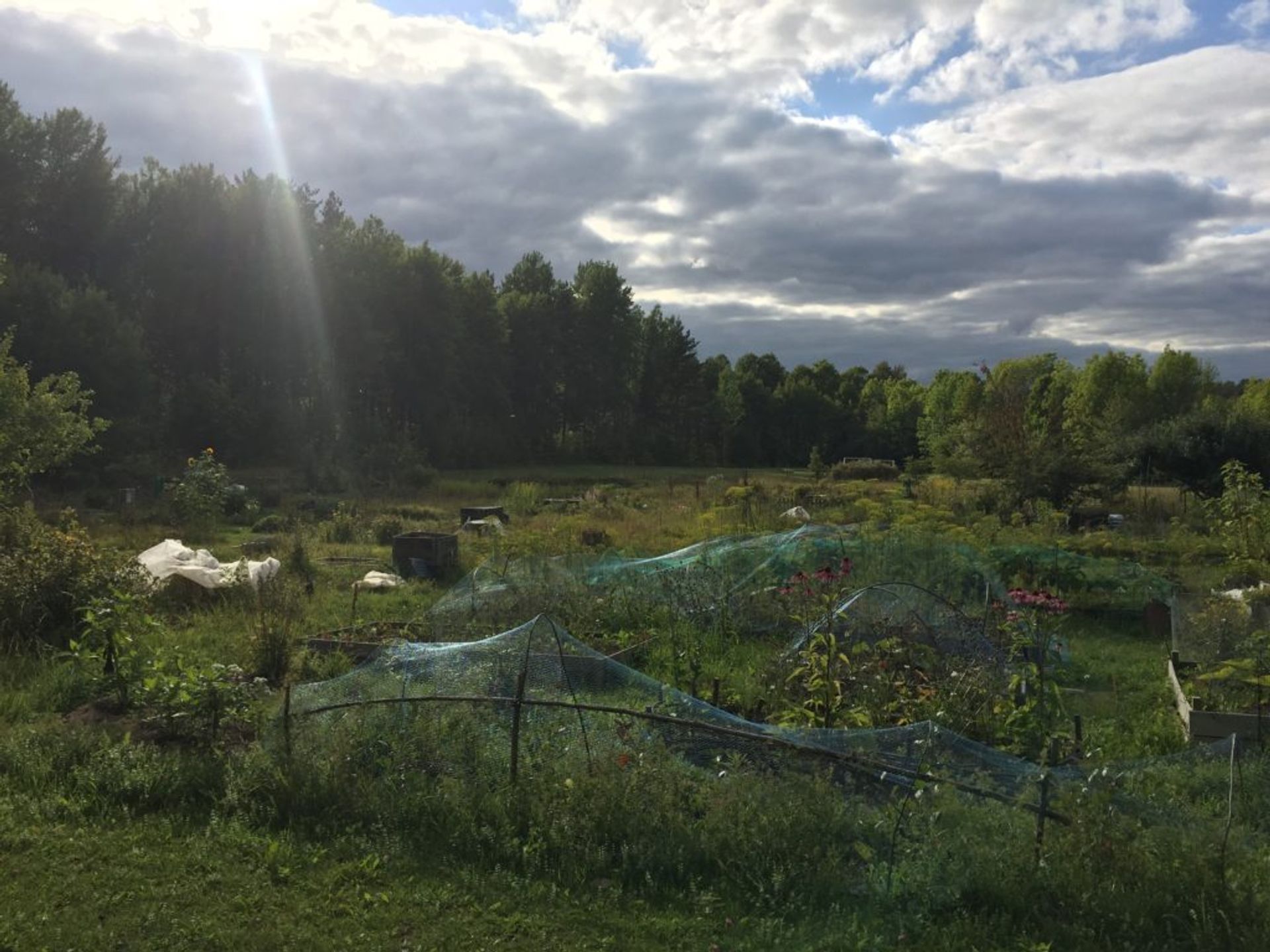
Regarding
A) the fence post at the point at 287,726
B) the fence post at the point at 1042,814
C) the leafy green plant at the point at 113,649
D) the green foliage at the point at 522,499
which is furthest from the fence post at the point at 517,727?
the green foliage at the point at 522,499

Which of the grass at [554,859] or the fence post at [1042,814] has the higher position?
the fence post at [1042,814]

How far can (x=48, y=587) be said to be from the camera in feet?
26.0

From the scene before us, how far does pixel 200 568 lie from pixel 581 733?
23.0 ft

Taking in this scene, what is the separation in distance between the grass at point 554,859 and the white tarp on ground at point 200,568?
4401 millimetres

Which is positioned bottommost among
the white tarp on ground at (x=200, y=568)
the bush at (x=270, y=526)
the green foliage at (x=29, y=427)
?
the bush at (x=270, y=526)

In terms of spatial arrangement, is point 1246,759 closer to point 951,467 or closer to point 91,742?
point 91,742

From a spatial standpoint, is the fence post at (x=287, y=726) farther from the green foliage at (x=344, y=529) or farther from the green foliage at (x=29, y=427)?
the green foliage at (x=344, y=529)

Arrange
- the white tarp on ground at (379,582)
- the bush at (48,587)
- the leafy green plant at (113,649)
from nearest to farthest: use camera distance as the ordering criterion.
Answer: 1. the leafy green plant at (113,649)
2. the bush at (48,587)
3. the white tarp on ground at (379,582)

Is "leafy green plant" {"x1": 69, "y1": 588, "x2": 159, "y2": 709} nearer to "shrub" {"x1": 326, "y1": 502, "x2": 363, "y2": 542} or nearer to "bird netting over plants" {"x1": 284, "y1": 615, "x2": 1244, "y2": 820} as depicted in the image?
"bird netting over plants" {"x1": 284, "y1": 615, "x2": 1244, "y2": 820}

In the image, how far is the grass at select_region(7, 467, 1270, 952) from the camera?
3.55 metres

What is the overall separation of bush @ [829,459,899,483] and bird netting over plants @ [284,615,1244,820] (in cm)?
2805

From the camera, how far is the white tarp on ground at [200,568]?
32.8ft

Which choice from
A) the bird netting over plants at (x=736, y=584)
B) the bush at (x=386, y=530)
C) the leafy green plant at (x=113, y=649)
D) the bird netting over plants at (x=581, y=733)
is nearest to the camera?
the bird netting over plants at (x=581, y=733)

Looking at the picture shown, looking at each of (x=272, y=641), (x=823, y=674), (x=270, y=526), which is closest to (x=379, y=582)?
(x=272, y=641)
